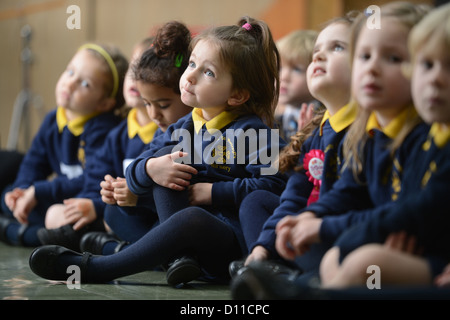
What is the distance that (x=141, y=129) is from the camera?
2.17 m

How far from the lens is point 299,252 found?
45.9 inches

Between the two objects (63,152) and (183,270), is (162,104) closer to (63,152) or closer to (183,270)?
(183,270)

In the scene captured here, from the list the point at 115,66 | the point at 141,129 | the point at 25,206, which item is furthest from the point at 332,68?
the point at 25,206

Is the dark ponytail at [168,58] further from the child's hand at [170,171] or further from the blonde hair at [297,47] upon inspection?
the blonde hair at [297,47]

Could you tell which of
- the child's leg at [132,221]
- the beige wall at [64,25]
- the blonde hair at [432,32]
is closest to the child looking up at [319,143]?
the blonde hair at [432,32]

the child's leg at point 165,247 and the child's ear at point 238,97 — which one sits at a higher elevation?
the child's ear at point 238,97

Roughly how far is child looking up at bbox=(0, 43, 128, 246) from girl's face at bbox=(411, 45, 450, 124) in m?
1.54

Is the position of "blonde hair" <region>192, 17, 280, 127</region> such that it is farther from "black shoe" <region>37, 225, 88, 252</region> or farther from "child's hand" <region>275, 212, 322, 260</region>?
"black shoe" <region>37, 225, 88, 252</region>

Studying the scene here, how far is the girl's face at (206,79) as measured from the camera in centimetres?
164

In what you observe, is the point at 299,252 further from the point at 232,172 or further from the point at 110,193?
the point at 110,193

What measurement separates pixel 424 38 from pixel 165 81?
96cm

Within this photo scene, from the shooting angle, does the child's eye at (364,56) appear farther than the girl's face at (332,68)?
No

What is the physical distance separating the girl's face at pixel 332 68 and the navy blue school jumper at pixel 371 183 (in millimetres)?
236

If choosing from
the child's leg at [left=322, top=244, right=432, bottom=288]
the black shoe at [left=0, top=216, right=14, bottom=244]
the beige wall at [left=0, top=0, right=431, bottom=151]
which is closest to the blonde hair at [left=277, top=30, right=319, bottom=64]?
the black shoe at [left=0, top=216, right=14, bottom=244]
